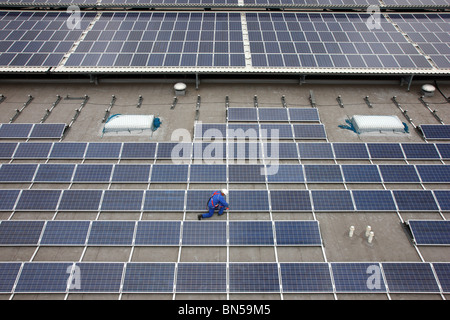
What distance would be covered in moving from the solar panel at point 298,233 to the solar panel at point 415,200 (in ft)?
17.0

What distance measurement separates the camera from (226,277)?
568 inches

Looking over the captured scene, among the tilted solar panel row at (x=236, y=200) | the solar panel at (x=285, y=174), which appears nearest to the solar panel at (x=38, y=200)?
the tilted solar panel row at (x=236, y=200)

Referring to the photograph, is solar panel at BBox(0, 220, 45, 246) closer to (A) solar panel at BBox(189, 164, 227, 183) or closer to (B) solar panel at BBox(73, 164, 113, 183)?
(B) solar panel at BBox(73, 164, 113, 183)

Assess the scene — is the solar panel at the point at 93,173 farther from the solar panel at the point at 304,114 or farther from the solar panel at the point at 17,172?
the solar panel at the point at 304,114

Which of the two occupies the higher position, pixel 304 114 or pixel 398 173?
pixel 304 114

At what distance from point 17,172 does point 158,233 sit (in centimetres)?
985

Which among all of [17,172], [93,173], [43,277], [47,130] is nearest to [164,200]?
[93,173]

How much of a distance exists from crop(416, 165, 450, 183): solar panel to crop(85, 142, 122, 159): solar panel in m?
18.5

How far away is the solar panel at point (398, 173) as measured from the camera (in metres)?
18.5

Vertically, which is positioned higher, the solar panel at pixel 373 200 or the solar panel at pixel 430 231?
the solar panel at pixel 373 200

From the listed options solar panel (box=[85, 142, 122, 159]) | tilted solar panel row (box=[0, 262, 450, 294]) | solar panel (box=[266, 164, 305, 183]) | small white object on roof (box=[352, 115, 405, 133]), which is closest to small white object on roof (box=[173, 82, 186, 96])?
solar panel (box=[85, 142, 122, 159])

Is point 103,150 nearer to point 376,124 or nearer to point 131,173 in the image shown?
point 131,173

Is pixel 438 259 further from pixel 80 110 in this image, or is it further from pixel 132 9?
pixel 132 9

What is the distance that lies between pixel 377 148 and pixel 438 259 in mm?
7414
